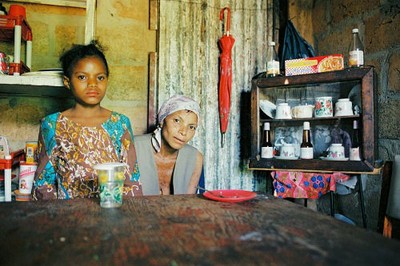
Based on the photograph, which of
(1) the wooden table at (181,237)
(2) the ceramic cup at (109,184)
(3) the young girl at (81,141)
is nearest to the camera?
(1) the wooden table at (181,237)

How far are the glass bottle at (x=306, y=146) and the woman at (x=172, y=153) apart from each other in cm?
75

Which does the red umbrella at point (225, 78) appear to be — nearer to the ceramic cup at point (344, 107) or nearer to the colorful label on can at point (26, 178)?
the ceramic cup at point (344, 107)

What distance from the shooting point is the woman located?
2.36 metres

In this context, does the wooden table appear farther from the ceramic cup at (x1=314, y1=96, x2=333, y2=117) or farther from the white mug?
the ceramic cup at (x1=314, y1=96, x2=333, y2=117)

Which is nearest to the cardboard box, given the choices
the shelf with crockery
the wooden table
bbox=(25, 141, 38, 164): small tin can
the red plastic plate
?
the shelf with crockery

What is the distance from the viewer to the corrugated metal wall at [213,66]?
9.37 feet

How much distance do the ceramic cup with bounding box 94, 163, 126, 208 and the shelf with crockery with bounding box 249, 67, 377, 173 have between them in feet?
4.73

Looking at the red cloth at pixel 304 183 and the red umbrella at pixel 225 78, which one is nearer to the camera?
the red cloth at pixel 304 183

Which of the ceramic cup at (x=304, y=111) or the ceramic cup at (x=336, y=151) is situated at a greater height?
the ceramic cup at (x=304, y=111)

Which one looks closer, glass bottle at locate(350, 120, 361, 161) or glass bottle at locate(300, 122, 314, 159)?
glass bottle at locate(350, 120, 361, 161)

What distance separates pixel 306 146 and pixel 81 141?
5.02ft

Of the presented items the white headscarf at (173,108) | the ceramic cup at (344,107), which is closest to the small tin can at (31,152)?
the white headscarf at (173,108)

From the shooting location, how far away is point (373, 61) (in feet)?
7.77

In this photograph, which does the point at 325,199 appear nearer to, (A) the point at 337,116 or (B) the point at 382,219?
(A) the point at 337,116
